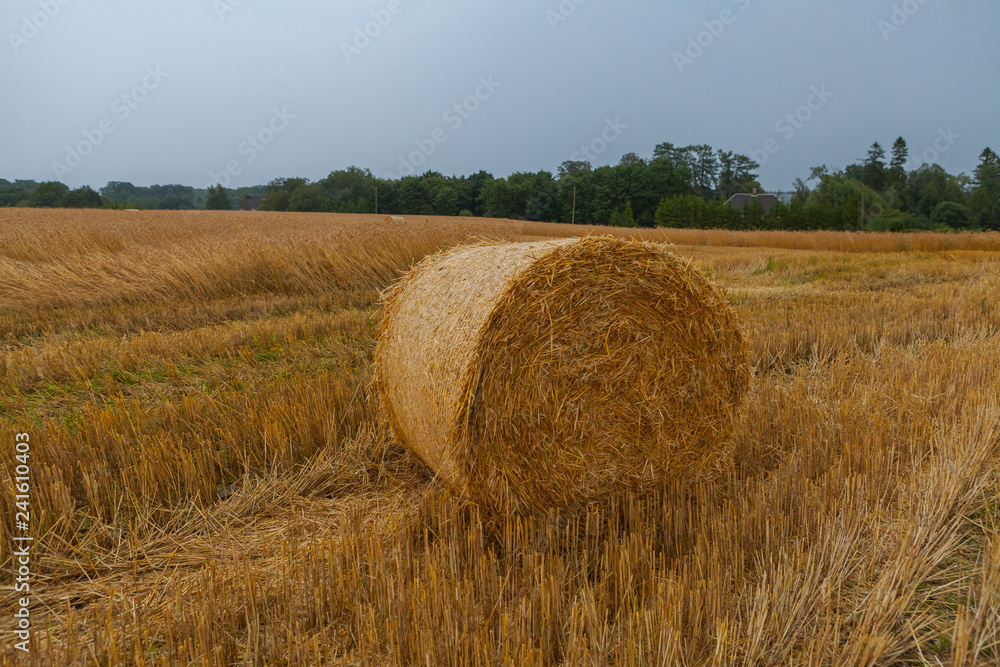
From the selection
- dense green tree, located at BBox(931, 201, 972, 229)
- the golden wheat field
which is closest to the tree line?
dense green tree, located at BBox(931, 201, 972, 229)

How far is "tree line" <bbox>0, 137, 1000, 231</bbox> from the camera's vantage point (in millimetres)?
46469

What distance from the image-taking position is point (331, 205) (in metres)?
61.9

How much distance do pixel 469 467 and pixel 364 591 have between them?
840 millimetres

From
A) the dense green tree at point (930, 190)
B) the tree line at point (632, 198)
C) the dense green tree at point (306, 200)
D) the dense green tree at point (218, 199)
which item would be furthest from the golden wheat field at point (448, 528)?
the dense green tree at point (218, 199)

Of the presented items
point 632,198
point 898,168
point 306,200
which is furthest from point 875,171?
point 306,200

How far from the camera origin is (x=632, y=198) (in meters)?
57.7

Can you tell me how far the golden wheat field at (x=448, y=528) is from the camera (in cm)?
228

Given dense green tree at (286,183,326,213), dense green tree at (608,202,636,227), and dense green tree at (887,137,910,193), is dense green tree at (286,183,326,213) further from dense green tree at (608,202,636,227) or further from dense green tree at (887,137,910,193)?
dense green tree at (887,137,910,193)

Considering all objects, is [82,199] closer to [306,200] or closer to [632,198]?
[306,200]

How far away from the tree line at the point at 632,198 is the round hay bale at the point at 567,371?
44.7 m

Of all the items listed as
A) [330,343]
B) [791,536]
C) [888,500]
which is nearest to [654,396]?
[791,536]

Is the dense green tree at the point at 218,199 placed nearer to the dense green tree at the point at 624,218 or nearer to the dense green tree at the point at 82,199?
the dense green tree at the point at 82,199

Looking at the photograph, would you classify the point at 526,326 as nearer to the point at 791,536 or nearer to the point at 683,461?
the point at 683,461

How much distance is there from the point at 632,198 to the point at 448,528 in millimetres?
57369
